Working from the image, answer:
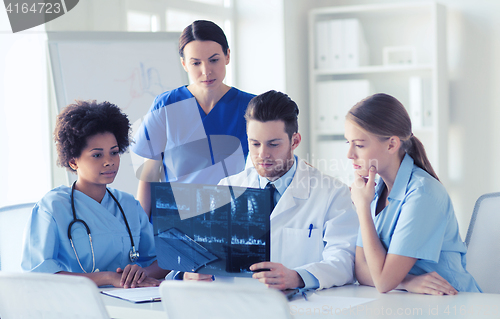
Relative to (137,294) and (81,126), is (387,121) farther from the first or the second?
(81,126)

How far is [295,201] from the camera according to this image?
154 cm

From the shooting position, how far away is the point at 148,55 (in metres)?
2.50

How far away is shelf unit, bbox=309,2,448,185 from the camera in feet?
10.6

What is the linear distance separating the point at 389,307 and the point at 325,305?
0.15 meters

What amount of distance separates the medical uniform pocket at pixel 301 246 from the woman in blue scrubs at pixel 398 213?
12 cm

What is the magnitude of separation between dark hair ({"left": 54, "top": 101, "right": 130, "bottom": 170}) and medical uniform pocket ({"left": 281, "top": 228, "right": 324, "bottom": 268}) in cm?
67

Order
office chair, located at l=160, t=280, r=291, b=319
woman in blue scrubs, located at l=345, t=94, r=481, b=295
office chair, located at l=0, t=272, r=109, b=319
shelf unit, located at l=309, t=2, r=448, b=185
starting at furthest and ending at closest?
shelf unit, located at l=309, t=2, r=448, b=185, woman in blue scrubs, located at l=345, t=94, r=481, b=295, office chair, located at l=0, t=272, r=109, b=319, office chair, located at l=160, t=280, r=291, b=319

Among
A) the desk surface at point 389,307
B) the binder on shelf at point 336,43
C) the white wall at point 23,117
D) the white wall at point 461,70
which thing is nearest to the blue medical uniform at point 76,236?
the desk surface at point 389,307

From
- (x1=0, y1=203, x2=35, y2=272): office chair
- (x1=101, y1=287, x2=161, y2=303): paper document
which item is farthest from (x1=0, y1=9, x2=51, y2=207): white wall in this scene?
(x1=101, y1=287, x2=161, y2=303): paper document

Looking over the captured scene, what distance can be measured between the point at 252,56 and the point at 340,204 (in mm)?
2247

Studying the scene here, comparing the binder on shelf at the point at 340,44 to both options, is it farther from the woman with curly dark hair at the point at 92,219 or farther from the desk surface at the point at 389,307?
the desk surface at the point at 389,307

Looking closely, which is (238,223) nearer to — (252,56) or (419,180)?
(419,180)

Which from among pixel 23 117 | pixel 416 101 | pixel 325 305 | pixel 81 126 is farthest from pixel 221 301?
pixel 416 101

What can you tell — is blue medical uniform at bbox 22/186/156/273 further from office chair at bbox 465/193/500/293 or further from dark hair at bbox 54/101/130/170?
office chair at bbox 465/193/500/293
